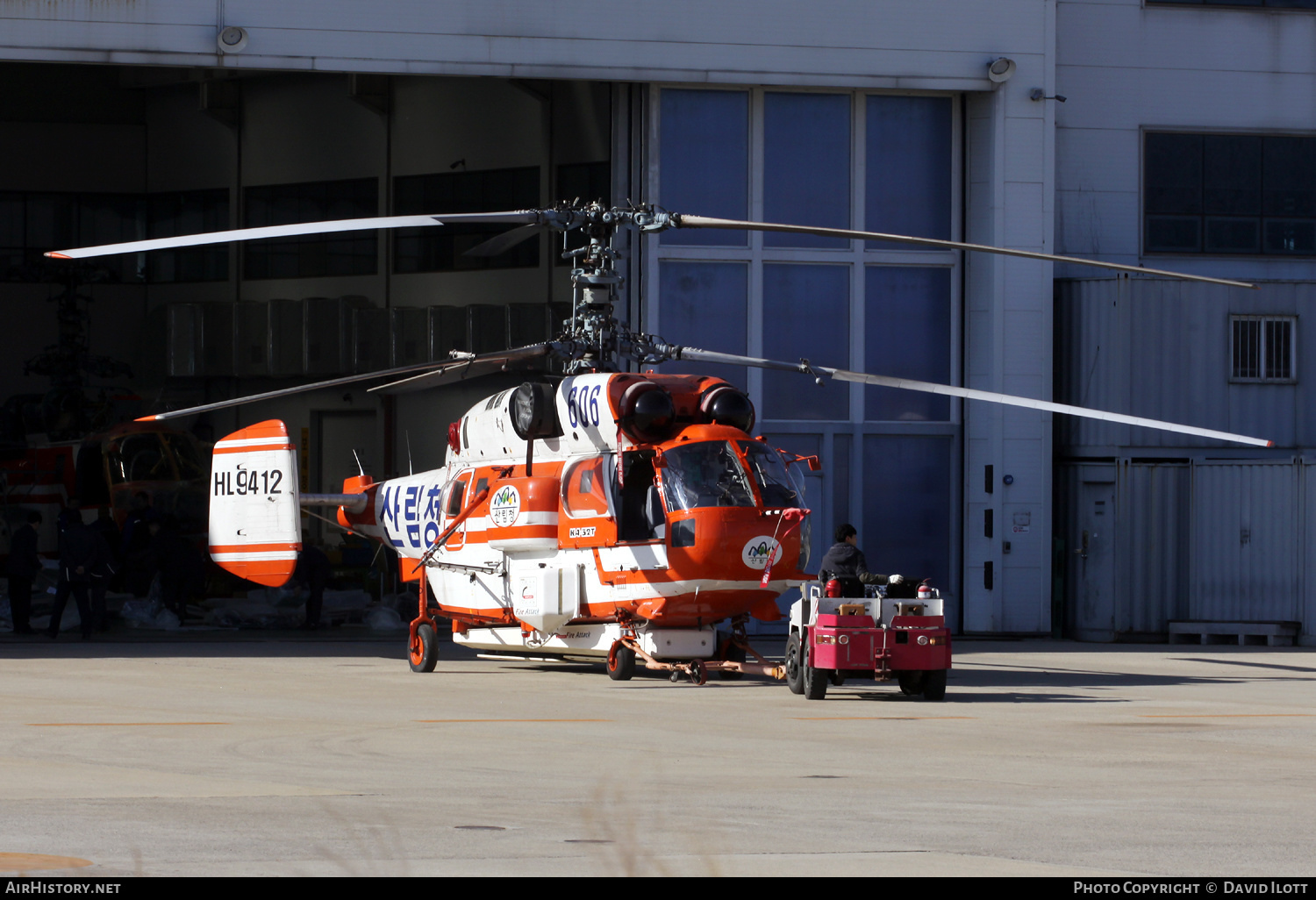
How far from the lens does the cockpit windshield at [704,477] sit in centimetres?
1617

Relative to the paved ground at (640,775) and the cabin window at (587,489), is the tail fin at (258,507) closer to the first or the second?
the paved ground at (640,775)

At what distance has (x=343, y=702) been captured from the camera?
1513 centimetres

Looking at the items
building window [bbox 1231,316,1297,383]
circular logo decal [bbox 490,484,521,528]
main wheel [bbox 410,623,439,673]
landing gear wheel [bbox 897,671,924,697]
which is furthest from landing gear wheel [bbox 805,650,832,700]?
building window [bbox 1231,316,1297,383]

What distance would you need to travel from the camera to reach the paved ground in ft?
23.7

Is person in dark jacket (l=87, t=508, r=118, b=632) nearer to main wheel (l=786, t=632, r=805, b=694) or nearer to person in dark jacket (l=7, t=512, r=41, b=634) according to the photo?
person in dark jacket (l=7, t=512, r=41, b=634)

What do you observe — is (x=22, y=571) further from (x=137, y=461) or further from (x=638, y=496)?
(x=638, y=496)

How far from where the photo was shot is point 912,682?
52.5 ft

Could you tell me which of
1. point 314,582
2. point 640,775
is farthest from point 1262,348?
point 640,775

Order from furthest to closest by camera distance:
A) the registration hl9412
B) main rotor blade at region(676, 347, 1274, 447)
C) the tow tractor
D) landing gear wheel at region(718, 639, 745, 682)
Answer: the registration hl9412
landing gear wheel at region(718, 639, 745, 682)
the tow tractor
main rotor blade at region(676, 347, 1274, 447)

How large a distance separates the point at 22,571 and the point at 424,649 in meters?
8.21

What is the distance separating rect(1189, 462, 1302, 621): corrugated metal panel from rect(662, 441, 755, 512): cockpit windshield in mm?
11294

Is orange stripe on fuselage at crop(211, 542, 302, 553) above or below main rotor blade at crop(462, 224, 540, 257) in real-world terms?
below

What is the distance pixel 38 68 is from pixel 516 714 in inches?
1171

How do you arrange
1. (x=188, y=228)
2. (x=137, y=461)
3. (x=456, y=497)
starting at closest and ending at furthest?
(x=456, y=497), (x=137, y=461), (x=188, y=228)
